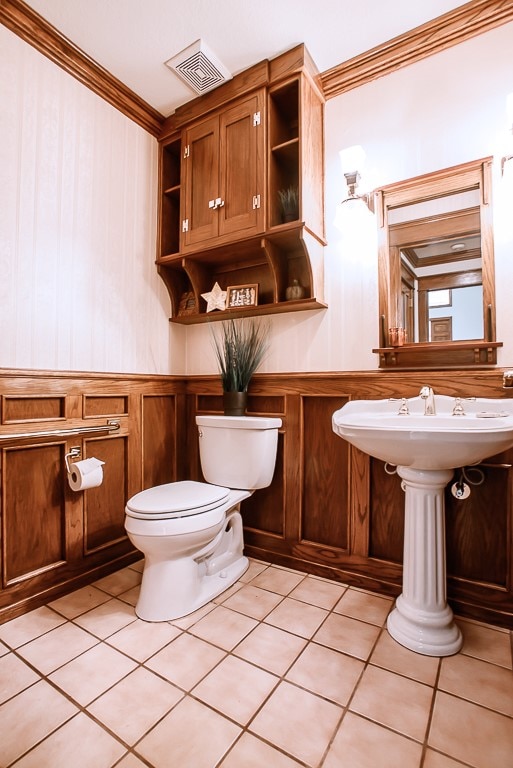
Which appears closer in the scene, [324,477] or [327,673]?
[327,673]

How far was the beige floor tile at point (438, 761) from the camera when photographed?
0.91 m

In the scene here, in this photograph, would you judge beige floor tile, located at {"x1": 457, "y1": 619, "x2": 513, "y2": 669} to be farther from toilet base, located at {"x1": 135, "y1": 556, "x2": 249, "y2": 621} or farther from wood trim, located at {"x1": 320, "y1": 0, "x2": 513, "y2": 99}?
wood trim, located at {"x1": 320, "y1": 0, "x2": 513, "y2": 99}

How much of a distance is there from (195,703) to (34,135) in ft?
7.15

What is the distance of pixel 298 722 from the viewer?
3.37ft

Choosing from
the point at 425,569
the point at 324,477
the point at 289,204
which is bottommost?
the point at 425,569

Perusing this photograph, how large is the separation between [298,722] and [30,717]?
0.73 m

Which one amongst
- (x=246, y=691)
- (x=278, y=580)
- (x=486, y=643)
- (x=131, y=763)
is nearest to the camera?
(x=131, y=763)

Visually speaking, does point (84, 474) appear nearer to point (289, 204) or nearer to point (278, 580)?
point (278, 580)

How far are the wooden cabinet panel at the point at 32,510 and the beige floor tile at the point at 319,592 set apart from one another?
1.07m

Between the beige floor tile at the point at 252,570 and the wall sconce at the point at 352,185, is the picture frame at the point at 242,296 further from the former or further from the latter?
the beige floor tile at the point at 252,570

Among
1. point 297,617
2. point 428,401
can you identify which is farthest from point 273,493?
point 428,401

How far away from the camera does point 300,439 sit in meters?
1.92

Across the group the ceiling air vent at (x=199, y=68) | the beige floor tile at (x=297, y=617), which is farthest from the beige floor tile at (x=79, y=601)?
the ceiling air vent at (x=199, y=68)

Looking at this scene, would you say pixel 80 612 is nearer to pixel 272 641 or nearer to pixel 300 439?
pixel 272 641
